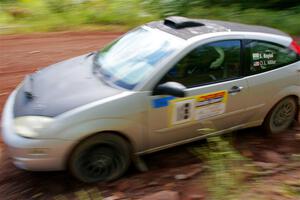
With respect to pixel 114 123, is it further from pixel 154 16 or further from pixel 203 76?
pixel 154 16

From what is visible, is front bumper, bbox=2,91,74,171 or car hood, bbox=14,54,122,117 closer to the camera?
front bumper, bbox=2,91,74,171

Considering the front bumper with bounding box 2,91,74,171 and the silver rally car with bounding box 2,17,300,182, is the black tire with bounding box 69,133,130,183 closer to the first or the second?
the silver rally car with bounding box 2,17,300,182

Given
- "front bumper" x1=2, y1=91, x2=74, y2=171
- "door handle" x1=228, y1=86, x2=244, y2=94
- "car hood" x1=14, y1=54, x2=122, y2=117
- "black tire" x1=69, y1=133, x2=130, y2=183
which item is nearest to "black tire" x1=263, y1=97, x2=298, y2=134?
"door handle" x1=228, y1=86, x2=244, y2=94

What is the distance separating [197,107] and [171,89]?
2.01 feet

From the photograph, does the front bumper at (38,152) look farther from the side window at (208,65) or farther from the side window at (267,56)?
the side window at (267,56)

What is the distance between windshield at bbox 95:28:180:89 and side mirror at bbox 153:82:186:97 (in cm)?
22

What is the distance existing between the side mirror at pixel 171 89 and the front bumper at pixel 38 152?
1069 mm

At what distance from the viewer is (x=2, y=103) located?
6902 mm

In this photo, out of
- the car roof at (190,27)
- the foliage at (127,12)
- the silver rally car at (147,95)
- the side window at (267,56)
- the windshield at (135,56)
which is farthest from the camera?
the foliage at (127,12)

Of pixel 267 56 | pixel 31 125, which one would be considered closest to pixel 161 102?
pixel 31 125

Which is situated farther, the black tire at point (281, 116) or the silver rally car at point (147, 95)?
the black tire at point (281, 116)

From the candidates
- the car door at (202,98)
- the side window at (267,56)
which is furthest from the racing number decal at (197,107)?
the side window at (267,56)

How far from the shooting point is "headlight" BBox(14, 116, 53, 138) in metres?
4.61

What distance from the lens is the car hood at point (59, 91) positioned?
187 inches
